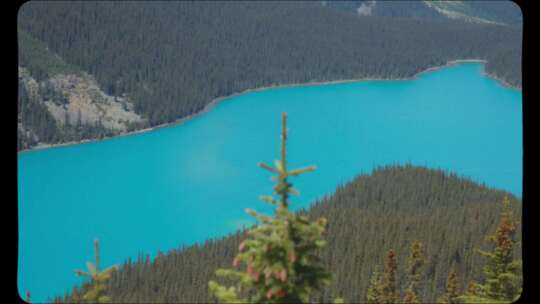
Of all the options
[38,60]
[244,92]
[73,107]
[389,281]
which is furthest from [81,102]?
[389,281]

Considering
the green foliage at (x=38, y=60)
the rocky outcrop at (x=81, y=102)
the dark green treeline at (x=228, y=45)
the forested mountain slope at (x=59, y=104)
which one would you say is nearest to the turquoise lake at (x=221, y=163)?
the forested mountain slope at (x=59, y=104)

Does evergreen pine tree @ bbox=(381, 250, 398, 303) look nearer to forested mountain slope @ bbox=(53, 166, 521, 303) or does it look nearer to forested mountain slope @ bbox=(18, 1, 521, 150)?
forested mountain slope @ bbox=(53, 166, 521, 303)

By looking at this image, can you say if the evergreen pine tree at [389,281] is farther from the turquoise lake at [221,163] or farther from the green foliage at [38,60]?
the green foliage at [38,60]

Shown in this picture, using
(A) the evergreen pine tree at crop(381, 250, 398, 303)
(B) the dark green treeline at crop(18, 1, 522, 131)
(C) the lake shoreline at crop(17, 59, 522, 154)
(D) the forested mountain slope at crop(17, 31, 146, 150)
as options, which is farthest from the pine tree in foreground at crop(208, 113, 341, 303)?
(B) the dark green treeline at crop(18, 1, 522, 131)

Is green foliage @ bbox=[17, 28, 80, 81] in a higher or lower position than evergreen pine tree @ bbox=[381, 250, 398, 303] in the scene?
higher

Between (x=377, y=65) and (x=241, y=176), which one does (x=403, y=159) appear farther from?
(x=377, y=65)
